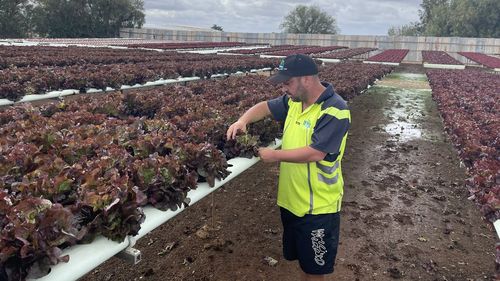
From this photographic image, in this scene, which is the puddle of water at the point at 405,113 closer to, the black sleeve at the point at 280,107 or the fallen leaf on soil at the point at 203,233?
the fallen leaf on soil at the point at 203,233

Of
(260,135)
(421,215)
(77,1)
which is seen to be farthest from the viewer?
(77,1)

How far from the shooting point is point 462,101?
467 inches

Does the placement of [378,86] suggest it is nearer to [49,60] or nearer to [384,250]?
[49,60]

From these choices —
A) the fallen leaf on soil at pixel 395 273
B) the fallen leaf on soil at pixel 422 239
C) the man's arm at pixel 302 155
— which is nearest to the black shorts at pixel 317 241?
the man's arm at pixel 302 155

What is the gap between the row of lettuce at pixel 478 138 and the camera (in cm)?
497

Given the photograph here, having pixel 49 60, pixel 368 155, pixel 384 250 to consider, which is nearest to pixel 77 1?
pixel 49 60

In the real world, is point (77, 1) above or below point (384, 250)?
above

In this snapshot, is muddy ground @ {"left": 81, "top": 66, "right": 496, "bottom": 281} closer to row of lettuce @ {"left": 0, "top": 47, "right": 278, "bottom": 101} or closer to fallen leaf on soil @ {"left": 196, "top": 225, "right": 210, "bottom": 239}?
fallen leaf on soil @ {"left": 196, "top": 225, "right": 210, "bottom": 239}

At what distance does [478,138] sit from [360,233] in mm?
2968

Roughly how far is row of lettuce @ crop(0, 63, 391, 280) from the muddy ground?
4.46ft

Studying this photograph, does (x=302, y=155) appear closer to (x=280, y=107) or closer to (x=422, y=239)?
(x=280, y=107)

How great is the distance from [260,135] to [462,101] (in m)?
8.17

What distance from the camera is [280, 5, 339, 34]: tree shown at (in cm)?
9736

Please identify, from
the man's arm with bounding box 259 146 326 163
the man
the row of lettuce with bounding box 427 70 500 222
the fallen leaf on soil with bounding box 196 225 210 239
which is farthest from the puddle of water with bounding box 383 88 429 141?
the man's arm with bounding box 259 146 326 163
